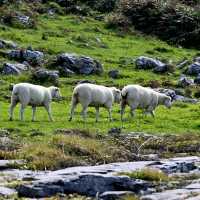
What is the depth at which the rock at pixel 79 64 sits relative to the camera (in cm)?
4453

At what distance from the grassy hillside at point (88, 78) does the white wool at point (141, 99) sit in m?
0.50

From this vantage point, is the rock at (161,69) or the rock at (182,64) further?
the rock at (182,64)

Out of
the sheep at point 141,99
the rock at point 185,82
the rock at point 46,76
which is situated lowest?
the sheep at point 141,99

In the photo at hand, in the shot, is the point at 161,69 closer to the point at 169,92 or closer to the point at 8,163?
the point at 169,92

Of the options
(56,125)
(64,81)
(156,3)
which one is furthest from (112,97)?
(156,3)

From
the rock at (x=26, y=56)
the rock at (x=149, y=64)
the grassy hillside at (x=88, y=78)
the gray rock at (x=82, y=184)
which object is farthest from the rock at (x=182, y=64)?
the gray rock at (x=82, y=184)

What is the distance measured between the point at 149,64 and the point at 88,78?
5.54 metres

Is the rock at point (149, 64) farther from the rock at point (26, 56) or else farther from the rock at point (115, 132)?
the rock at point (115, 132)

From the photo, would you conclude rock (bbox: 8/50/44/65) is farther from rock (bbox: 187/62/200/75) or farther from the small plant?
the small plant

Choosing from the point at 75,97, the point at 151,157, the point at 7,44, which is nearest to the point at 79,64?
the point at 7,44

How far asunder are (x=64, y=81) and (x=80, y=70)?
2.87 metres

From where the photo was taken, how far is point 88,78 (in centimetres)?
4353

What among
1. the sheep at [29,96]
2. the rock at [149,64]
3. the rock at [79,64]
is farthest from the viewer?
the rock at [149,64]

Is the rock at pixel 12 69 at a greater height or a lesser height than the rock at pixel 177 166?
greater
